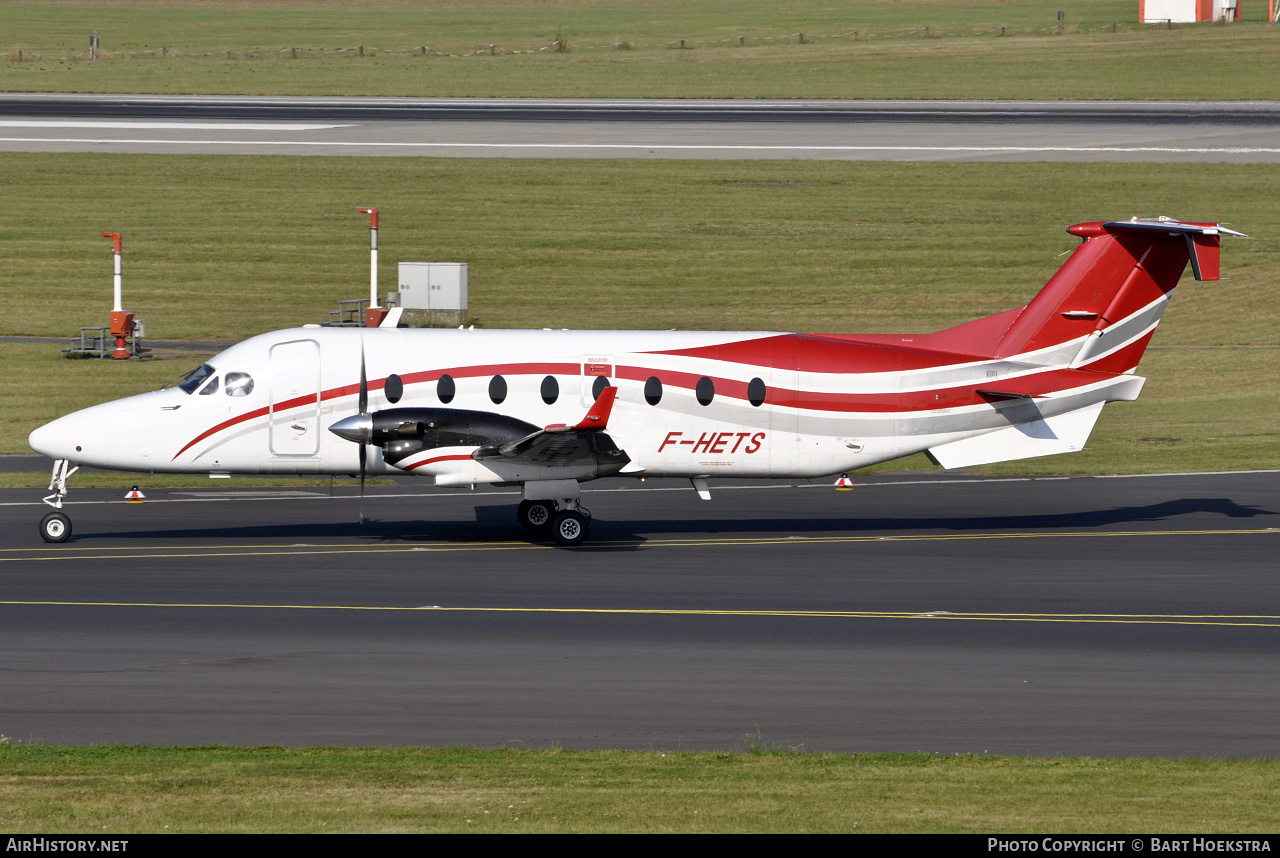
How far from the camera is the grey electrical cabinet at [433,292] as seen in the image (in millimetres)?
40625

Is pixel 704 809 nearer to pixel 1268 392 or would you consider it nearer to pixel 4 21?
pixel 1268 392

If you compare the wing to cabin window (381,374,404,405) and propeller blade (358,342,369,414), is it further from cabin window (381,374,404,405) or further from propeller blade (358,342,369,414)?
propeller blade (358,342,369,414)

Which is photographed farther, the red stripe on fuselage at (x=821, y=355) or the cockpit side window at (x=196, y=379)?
the red stripe on fuselage at (x=821, y=355)

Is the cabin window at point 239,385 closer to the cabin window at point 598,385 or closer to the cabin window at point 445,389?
the cabin window at point 445,389

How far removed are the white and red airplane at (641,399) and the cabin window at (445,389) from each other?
0.07 feet

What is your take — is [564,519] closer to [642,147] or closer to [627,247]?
[627,247]

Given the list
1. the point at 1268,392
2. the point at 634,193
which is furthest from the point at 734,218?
the point at 1268,392

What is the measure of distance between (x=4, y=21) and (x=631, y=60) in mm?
59141

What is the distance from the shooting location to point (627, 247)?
1941 inches

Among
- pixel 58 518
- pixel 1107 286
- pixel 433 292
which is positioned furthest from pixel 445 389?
Answer: pixel 433 292

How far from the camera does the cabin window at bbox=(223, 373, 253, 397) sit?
22.0m

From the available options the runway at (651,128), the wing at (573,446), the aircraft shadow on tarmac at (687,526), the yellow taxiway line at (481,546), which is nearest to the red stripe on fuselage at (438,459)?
the wing at (573,446)

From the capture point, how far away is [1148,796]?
1066 centimetres

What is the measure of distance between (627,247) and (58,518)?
98.6ft
